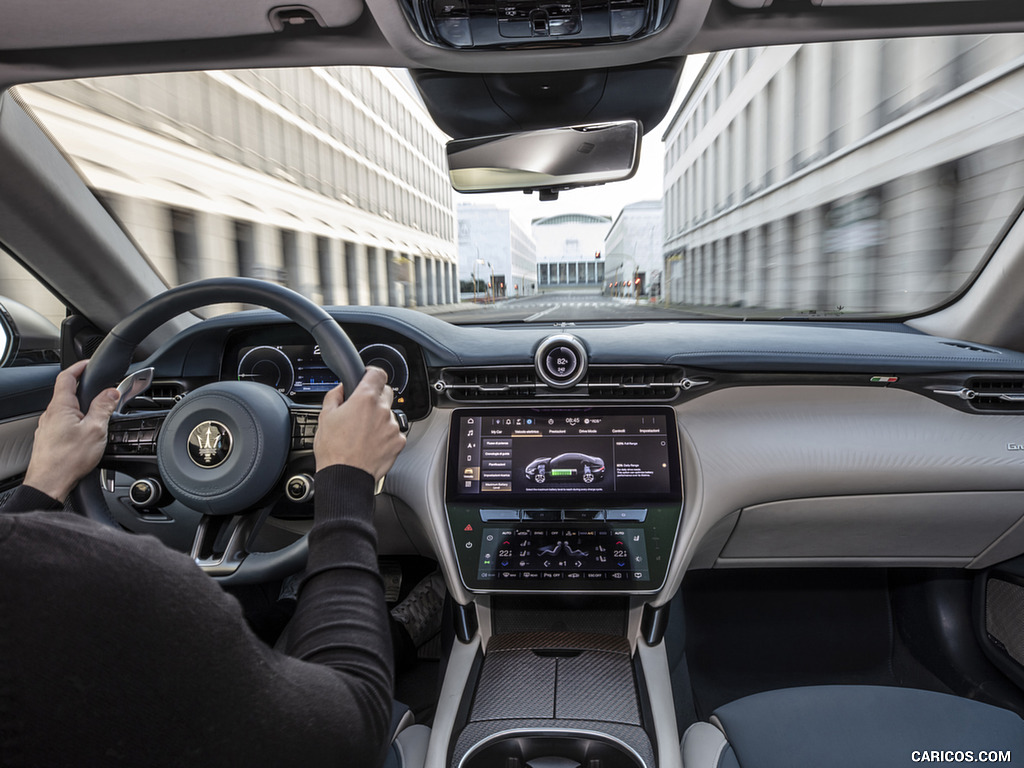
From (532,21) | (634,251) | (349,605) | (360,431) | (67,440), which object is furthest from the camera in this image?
(634,251)

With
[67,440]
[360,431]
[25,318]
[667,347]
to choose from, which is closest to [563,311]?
[667,347]

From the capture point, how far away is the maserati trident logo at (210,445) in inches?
67.6

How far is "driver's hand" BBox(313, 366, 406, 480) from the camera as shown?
4.25 ft

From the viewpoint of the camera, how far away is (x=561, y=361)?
232 centimetres

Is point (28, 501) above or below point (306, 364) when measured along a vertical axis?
below

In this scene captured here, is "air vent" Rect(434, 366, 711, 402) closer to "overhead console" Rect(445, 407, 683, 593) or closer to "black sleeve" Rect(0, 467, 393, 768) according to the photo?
"overhead console" Rect(445, 407, 683, 593)

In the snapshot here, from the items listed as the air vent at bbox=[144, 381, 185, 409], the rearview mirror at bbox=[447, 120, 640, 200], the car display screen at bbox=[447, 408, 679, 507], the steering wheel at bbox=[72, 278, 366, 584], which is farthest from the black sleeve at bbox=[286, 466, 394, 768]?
the rearview mirror at bbox=[447, 120, 640, 200]

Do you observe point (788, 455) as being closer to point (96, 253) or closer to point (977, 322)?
point (977, 322)

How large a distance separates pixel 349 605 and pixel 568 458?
1.32m

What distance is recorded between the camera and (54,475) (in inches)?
58.3

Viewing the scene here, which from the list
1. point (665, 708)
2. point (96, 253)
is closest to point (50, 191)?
point (96, 253)

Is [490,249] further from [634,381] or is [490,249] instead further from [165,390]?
[165,390]

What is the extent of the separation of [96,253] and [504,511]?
1787 mm

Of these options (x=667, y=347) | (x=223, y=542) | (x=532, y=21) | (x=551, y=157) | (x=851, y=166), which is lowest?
(x=223, y=542)
